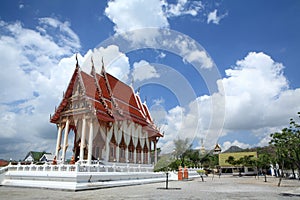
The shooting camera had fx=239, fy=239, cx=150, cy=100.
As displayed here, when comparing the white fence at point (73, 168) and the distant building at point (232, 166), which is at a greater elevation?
the white fence at point (73, 168)

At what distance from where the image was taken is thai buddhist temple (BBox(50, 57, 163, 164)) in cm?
2155

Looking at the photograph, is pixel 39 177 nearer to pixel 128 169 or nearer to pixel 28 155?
pixel 128 169

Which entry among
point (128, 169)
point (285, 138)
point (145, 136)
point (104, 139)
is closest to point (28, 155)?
point (145, 136)

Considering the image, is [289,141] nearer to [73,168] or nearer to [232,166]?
[73,168]

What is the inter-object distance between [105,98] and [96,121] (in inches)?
142

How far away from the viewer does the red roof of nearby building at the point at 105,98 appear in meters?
22.4

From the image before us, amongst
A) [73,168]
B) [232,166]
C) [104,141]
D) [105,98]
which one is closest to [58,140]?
[104,141]

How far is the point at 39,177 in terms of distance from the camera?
1556cm

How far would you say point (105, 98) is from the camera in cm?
2473

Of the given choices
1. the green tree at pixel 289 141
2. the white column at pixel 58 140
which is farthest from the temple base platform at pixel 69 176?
the green tree at pixel 289 141

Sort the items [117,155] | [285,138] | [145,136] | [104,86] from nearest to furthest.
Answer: [285,138] → [117,155] → [104,86] → [145,136]

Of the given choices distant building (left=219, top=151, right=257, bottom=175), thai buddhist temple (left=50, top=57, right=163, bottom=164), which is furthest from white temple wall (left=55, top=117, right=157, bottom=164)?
distant building (left=219, top=151, right=257, bottom=175)

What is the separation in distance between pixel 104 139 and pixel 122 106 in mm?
5201

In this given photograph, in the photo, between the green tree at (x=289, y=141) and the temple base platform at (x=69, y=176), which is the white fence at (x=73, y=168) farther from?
the green tree at (x=289, y=141)
